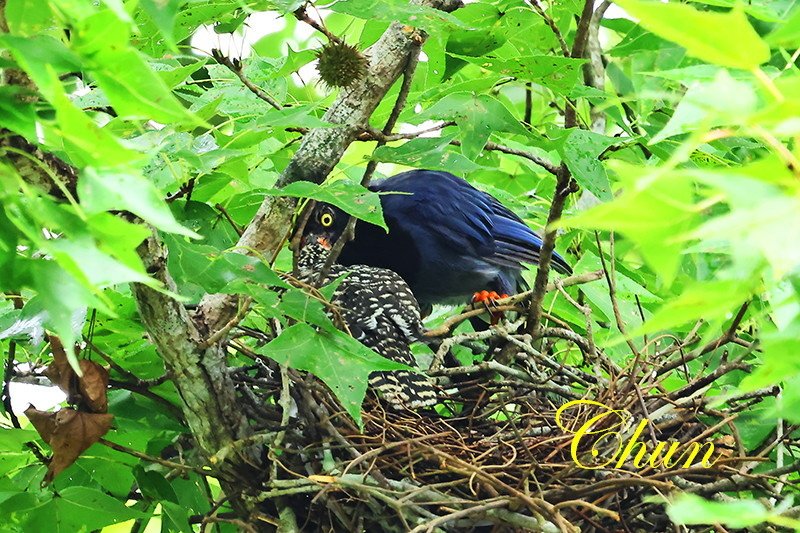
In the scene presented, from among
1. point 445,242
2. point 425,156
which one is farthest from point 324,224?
point 425,156

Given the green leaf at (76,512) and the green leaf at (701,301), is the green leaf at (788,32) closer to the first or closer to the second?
the green leaf at (701,301)

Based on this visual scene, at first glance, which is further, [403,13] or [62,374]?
[62,374]

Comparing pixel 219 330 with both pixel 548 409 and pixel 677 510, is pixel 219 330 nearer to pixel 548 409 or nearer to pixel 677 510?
pixel 548 409

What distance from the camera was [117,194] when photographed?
38.8 inches

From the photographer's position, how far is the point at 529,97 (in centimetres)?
346

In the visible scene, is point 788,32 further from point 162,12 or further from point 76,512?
point 76,512

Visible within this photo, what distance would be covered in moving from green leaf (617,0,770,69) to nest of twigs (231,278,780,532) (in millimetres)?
1301

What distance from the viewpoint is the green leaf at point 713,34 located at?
32.1 inches

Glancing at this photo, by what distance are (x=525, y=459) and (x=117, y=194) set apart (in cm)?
151

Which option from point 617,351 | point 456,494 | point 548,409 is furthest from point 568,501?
point 617,351

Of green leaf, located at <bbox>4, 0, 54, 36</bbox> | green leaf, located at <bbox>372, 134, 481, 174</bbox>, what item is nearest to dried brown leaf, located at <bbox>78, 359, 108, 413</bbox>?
green leaf, located at <bbox>372, 134, 481, 174</bbox>

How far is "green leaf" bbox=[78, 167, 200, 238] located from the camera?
0.99 meters

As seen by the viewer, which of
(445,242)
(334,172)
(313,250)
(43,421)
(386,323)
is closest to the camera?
(43,421)

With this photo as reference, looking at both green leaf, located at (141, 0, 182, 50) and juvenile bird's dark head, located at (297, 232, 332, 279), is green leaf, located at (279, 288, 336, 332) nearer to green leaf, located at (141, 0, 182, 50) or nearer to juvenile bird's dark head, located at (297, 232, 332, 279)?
green leaf, located at (141, 0, 182, 50)
